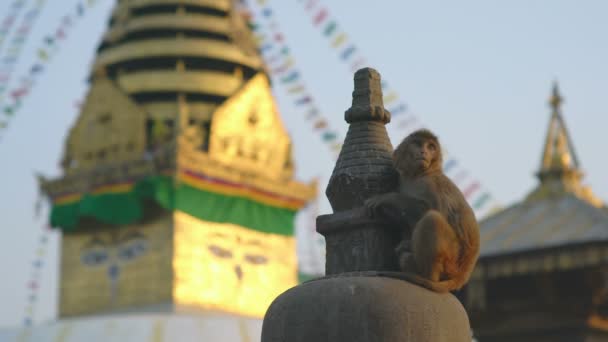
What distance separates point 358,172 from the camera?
15.3ft

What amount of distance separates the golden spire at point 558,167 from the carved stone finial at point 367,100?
11.4 metres

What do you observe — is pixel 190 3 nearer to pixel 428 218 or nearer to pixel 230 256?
pixel 230 256

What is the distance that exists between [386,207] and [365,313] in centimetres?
47

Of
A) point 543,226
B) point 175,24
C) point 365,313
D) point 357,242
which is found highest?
point 175,24

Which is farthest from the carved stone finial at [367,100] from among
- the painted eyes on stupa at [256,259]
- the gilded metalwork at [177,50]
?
the gilded metalwork at [177,50]

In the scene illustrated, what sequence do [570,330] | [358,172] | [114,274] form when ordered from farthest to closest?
[114,274] < [570,330] < [358,172]

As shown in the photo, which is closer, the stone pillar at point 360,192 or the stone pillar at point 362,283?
the stone pillar at point 362,283

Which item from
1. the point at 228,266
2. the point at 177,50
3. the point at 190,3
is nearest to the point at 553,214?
the point at 228,266

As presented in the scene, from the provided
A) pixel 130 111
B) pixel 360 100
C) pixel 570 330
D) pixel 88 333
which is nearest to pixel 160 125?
pixel 130 111

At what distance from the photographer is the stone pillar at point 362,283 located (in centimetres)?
426

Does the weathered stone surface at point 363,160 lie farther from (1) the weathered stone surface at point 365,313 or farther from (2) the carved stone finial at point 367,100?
(1) the weathered stone surface at point 365,313

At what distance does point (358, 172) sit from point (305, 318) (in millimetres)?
658

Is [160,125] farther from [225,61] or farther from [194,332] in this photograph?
[194,332]

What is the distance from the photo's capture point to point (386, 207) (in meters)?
4.52
